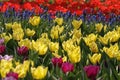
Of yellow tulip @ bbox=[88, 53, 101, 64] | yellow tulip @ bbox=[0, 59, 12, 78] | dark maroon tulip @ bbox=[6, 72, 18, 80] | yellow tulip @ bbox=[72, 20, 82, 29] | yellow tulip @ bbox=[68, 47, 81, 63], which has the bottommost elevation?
yellow tulip @ bbox=[72, 20, 82, 29]

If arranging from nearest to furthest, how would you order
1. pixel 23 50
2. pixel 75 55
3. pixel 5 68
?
pixel 5 68
pixel 75 55
pixel 23 50

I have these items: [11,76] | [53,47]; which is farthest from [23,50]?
[11,76]

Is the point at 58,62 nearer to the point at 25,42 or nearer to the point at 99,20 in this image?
the point at 25,42

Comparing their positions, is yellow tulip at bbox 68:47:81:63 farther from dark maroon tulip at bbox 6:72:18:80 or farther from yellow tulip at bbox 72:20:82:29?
yellow tulip at bbox 72:20:82:29

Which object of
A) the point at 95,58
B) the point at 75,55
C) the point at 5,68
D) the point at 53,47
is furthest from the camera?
the point at 53,47

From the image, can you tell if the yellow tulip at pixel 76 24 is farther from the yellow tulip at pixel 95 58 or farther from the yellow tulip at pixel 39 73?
the yellow tulip at pixel 39 73

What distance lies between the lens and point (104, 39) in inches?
159

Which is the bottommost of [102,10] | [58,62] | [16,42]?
[102,10]

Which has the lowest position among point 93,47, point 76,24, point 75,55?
point 76,24

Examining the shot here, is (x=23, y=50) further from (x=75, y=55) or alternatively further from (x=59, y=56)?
(x=75, y=55)

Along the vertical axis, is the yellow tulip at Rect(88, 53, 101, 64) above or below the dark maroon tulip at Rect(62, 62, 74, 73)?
below

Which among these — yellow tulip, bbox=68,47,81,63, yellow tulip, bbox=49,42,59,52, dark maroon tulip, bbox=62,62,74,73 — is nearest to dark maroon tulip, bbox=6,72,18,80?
dark maroon tulip, bbox=62,62,74,73

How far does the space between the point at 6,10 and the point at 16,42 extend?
9.98ft

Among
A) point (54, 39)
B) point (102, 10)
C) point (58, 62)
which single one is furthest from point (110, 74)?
point (102, 10)
